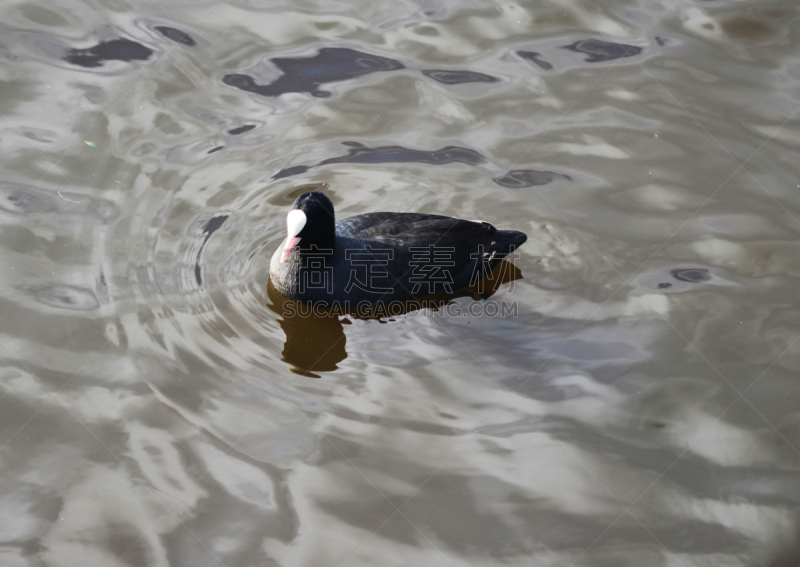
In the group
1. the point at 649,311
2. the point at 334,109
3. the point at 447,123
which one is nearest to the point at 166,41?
the point at 334,109

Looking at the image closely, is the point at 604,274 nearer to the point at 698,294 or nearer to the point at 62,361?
the point at 698,294

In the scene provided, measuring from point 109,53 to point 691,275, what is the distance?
478 centimetres

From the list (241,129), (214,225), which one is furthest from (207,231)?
(241,129)

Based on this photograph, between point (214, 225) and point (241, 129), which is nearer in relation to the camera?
point (214, 225)

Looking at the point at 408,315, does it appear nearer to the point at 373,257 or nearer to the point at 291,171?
the point at 373,257

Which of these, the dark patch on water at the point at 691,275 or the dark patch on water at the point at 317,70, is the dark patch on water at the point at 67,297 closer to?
the dark patch on water at the point at 317,70

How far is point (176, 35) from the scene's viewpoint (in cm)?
638

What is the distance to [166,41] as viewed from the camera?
248 inches

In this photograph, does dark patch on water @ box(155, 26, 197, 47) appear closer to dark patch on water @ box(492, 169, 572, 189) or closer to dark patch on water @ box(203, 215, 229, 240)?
dark patch on water @ box(203, 215, 229, 240)

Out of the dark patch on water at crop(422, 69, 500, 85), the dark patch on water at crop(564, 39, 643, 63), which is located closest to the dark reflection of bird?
the dark patch on water at crop(422, 69, 500, 85)

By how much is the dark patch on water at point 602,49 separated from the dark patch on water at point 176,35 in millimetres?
3149

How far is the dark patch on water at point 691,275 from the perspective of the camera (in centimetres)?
473

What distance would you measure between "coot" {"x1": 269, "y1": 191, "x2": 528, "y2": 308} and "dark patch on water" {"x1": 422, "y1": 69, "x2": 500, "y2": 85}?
6.30 feet

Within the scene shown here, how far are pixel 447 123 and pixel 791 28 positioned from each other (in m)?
3.25
